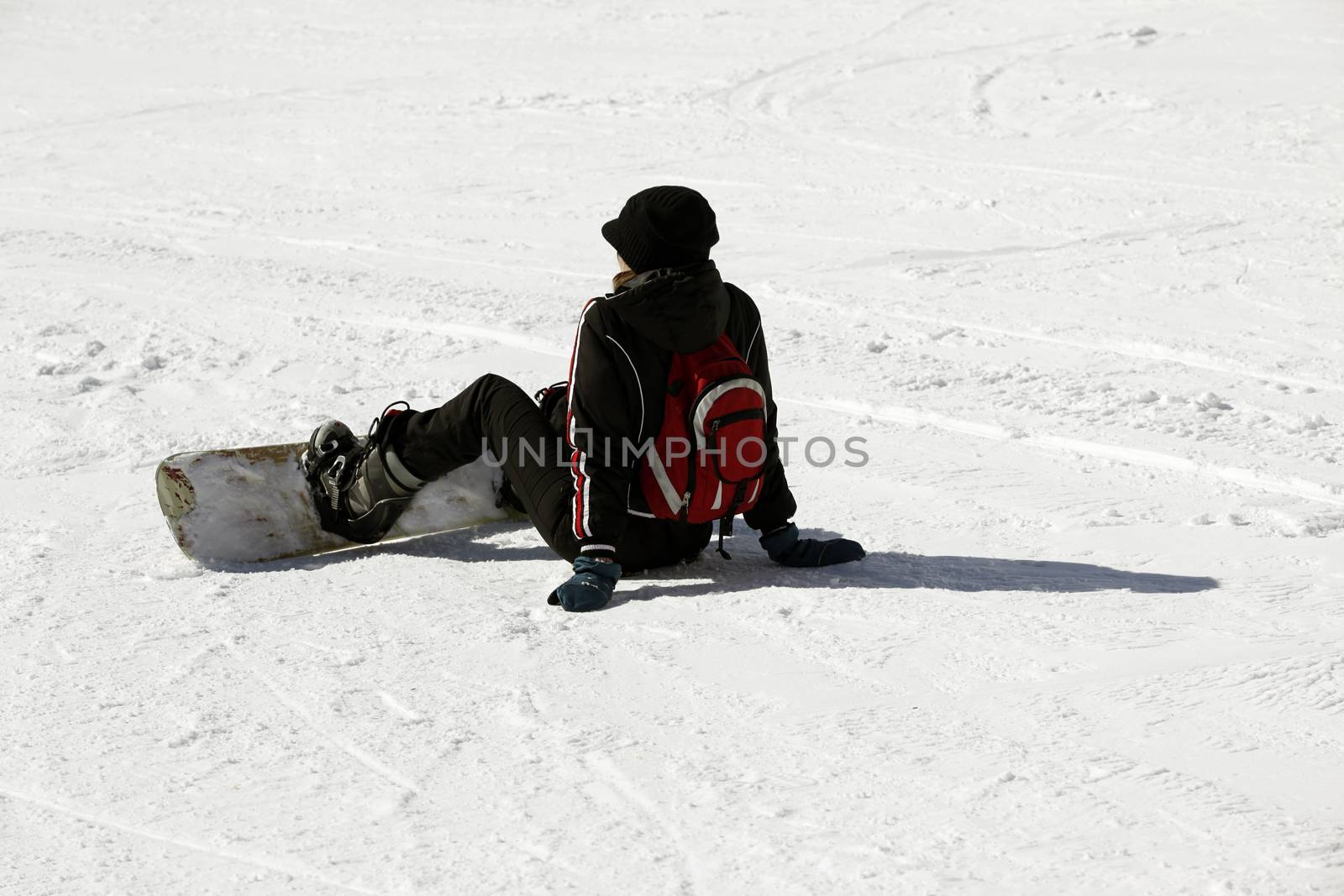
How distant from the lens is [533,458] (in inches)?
145

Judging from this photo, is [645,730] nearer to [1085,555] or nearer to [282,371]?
[1085,555]

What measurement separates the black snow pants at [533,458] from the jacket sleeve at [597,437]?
0.09 metres

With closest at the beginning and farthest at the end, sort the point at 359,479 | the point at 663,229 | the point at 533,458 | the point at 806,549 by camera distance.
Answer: the point at 663,229 < the point at 533,458 < the point at 806,549 < the point at 359,479

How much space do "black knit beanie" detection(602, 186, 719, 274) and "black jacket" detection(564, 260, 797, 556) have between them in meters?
0.04

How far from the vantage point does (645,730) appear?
2795 mm

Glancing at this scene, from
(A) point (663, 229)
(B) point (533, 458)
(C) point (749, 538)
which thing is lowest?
(C) point (749, 538)

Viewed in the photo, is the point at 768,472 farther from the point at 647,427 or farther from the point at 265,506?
the point at 265,506

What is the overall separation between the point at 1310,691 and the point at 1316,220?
5.47 m

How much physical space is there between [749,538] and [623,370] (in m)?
1.02

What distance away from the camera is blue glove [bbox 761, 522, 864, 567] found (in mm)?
3785

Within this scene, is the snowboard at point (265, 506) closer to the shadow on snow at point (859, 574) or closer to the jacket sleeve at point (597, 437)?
the shadow on snow at point (859, 574)

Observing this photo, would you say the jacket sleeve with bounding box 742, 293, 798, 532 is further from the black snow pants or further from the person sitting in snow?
the black snow pants

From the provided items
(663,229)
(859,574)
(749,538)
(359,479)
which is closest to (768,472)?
(859,574)

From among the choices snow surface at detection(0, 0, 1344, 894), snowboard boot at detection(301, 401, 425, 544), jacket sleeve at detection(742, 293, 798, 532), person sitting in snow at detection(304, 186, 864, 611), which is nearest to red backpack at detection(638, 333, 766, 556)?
person sitting in snow at detection(304, 186, 864, 611)
